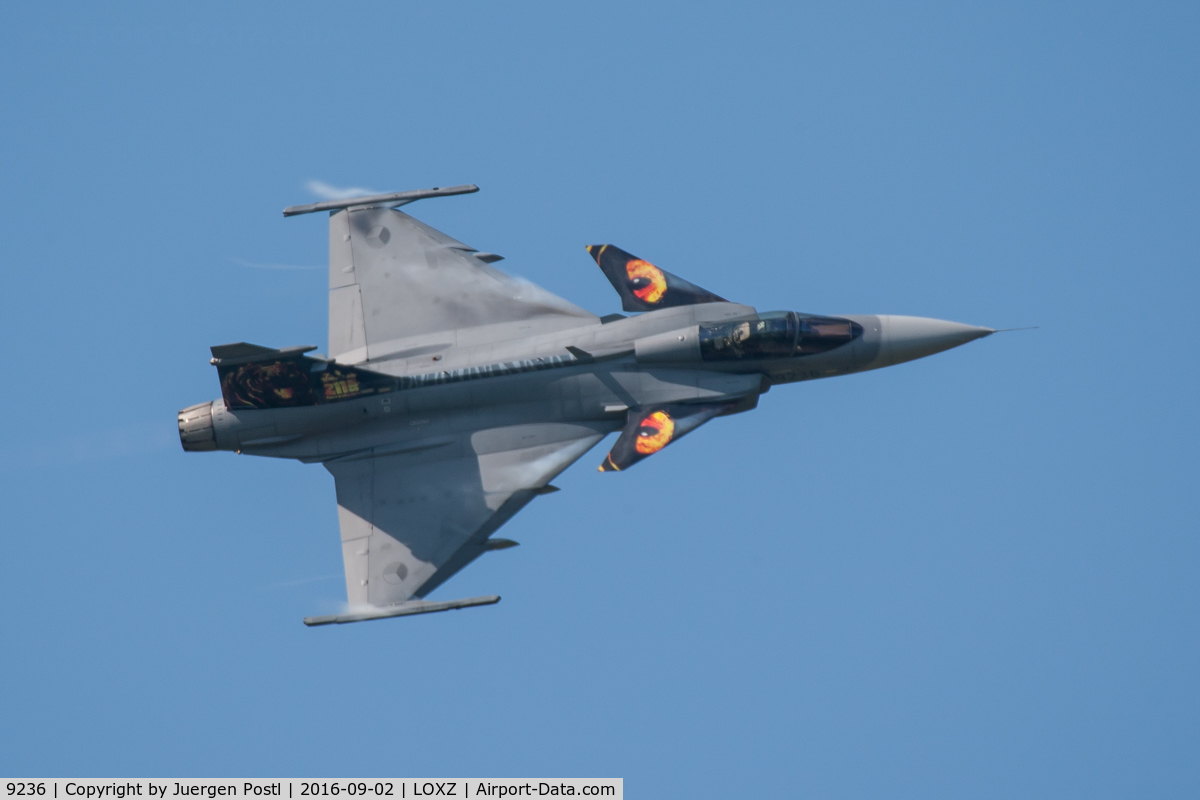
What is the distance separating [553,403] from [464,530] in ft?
9.55

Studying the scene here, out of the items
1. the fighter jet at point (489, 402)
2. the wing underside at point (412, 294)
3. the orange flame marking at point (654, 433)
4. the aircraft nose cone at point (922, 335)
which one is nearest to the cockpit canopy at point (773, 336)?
the fighter jet at point (489, 402)

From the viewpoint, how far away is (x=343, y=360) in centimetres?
3459

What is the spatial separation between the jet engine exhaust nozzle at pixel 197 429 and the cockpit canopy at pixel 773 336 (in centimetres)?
→ 943

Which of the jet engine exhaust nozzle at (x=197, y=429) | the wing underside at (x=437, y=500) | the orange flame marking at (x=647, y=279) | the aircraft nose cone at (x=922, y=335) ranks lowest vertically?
the wing underside at (x=437, y=500)

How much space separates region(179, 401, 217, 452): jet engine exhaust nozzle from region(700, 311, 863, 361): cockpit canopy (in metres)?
9.43

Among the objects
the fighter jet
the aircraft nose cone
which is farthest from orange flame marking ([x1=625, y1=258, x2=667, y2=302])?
the aircraft nose cone

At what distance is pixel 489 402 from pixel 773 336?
5471 millimetres

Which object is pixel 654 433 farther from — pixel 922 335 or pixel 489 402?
pixel 922 335

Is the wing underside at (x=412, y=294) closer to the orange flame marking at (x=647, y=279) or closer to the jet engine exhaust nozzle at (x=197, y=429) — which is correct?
the orange flame marking at (x=647, y=279)

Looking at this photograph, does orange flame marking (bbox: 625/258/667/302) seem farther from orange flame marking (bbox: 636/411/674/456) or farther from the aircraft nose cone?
the aircraft nose cone

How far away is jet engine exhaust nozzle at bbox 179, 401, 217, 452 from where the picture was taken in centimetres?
3359

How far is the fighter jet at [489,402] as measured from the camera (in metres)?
33.0

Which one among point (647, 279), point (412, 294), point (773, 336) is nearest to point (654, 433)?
point (773, 336)

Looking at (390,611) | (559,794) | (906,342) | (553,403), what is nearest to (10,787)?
(390,611)
